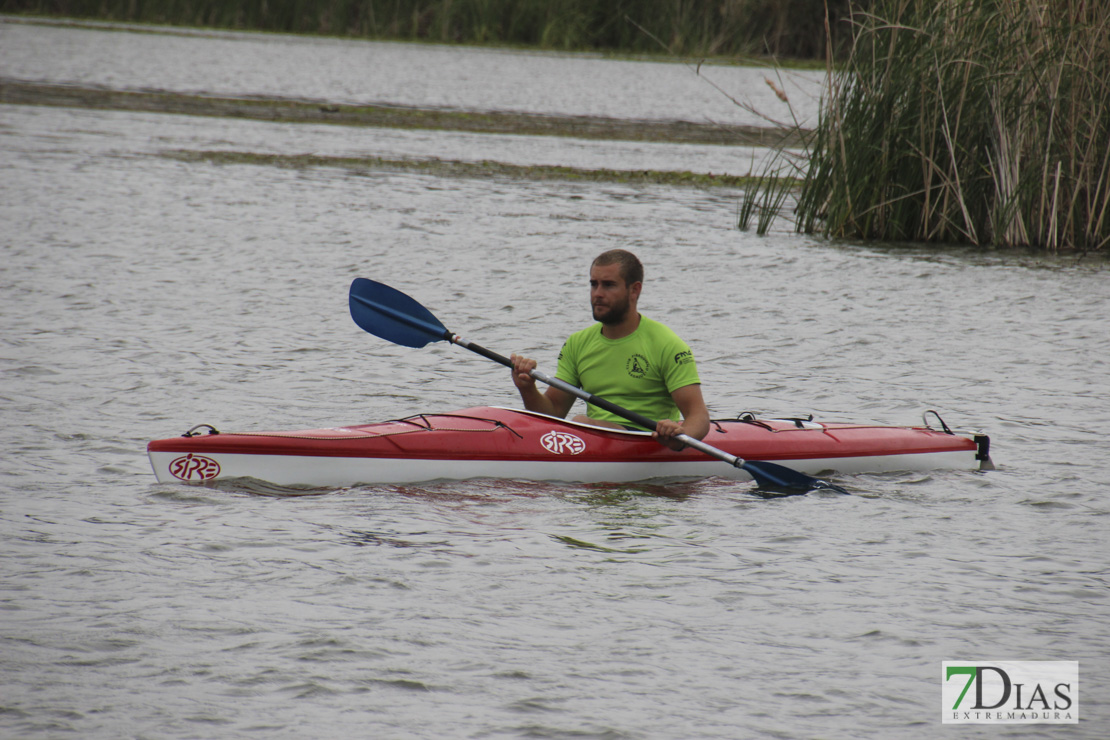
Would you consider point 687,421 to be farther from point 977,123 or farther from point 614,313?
point 977,123

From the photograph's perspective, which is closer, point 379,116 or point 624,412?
point 624,412

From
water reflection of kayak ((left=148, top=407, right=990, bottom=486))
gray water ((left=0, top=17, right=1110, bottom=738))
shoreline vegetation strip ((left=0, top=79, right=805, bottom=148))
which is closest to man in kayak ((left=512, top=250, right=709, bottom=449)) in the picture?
water reflection of kayak ((left=148, top=407, right=990, bottom=486))

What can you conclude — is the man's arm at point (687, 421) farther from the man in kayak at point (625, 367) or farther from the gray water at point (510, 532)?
the gray water at point (510, 532)

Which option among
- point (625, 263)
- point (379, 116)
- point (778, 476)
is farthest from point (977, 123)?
point (379, 116)

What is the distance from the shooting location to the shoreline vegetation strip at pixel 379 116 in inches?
794

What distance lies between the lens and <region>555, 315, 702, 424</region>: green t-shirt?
5805 mm

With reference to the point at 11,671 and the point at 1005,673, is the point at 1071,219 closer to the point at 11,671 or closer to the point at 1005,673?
the point at 1005,673

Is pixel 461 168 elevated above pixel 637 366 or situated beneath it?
elevated above

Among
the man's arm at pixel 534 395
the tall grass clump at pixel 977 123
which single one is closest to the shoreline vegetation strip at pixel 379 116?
the tall grass clump at pixel 977 123

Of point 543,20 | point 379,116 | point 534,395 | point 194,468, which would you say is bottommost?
point 194,468

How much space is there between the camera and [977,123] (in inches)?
452

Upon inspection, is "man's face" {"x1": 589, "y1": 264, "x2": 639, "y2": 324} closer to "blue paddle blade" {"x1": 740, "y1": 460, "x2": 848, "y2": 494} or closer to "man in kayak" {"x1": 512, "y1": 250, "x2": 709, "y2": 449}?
"man in kayak" {"x1": 512, "y1": 250, "x2": 709, "y2": 449}

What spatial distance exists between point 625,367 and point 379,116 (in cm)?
1529

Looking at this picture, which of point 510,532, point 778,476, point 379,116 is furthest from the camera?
point 379,116
